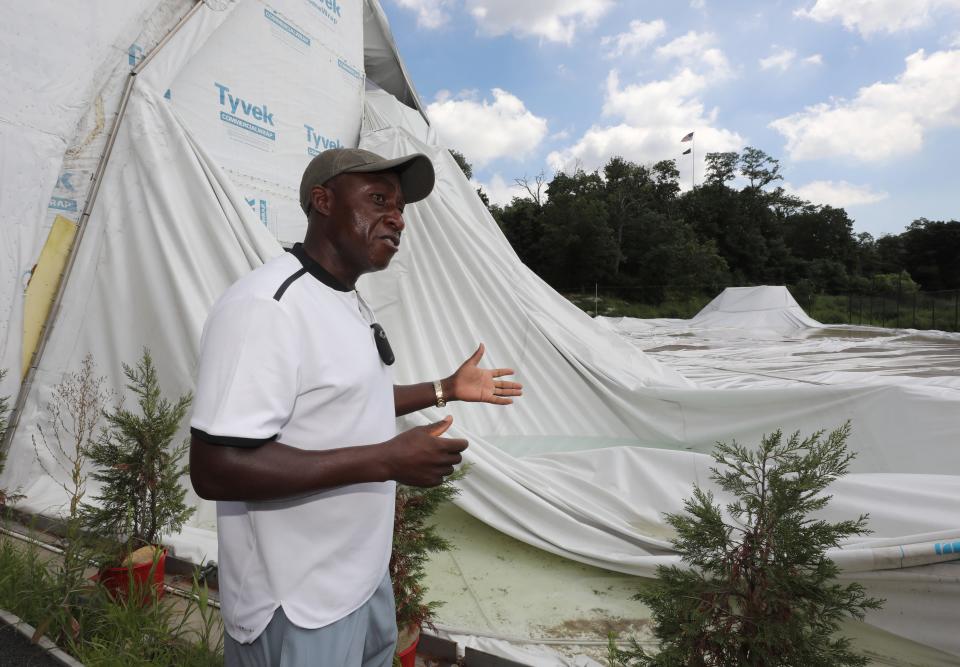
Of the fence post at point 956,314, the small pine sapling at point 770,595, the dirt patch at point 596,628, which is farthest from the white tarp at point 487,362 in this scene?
the fence post at point 956,314

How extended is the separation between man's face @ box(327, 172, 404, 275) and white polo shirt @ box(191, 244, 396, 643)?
0.27ft

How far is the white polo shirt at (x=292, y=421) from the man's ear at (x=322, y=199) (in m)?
0.12

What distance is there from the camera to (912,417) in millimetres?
3359

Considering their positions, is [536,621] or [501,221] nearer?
[536,621]

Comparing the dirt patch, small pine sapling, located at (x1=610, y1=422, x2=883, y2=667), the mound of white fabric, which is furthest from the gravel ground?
the mound of white fabric

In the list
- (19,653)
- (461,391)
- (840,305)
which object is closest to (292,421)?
(461,391)

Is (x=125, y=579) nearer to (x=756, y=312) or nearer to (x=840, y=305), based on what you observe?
(x=756, y=312)

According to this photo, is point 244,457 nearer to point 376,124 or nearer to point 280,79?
point 280,79

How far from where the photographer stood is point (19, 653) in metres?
1.90

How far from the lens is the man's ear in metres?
1.13

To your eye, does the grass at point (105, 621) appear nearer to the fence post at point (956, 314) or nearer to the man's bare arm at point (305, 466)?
the man's bare arm at point (305, 466)

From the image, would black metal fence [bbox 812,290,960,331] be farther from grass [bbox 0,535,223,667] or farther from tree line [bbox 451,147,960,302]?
grass [bbox 0,535,223,667]

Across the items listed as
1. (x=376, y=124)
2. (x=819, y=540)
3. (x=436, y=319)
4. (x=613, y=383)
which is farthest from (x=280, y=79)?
(x=819, y=540)

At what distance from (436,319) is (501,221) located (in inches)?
1288
